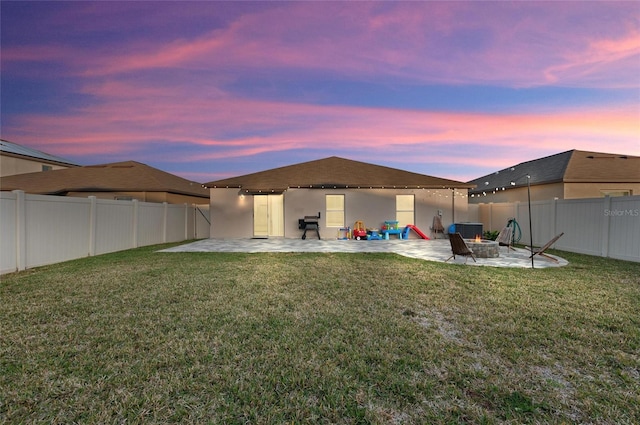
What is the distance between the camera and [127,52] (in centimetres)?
1130

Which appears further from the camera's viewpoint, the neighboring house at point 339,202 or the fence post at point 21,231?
the neighboring house at point 339,202

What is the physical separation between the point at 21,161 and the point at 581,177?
36.1 m

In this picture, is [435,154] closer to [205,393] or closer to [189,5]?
[189,5]

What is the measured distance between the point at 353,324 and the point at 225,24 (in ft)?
37.3

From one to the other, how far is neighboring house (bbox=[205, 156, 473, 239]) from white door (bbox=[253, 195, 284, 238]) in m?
0.39

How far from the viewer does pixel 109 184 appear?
58.6 ft

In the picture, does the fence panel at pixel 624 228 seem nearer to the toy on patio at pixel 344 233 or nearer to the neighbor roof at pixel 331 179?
the neighbor roof at pixel 331 179

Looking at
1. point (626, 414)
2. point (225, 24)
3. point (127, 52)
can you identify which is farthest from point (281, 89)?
point (626, 414)

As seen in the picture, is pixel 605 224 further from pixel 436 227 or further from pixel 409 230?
pixel 409 230

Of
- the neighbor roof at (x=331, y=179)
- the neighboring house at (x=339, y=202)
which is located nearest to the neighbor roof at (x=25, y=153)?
the neighbor roof at (x=331, y=179)

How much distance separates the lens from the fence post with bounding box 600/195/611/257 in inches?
355

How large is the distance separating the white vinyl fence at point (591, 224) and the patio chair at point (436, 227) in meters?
3.31

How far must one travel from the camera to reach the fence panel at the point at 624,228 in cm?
821

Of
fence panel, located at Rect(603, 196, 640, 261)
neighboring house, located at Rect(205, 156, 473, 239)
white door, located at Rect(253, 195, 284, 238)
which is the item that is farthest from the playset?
fence panel, located at Rect(603, 196, 640, 261)
